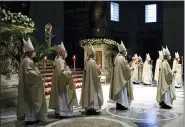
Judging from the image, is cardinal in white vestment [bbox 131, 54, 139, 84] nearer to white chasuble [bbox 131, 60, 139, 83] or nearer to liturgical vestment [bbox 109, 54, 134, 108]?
white chasuble [bbox 131, 60, 139, 83]

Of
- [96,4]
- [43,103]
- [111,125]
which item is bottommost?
[111,125]

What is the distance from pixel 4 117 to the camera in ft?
21.4

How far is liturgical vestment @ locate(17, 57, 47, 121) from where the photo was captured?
5.89m

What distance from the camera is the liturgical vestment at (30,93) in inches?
232

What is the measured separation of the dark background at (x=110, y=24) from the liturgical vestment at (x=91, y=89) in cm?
847

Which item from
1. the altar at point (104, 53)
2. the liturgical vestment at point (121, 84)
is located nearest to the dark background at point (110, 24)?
the altar at point (104, 53)

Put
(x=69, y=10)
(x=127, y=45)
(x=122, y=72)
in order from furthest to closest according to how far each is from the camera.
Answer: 1. (x=127, y=45)
2. (x=69, y=10)
3. (x=122, y=72)

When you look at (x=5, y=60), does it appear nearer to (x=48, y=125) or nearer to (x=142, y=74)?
(x=48, y=125)

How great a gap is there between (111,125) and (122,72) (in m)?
2.10

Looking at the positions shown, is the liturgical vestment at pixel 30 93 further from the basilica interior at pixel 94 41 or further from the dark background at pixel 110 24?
the dark background at pixel 110 24

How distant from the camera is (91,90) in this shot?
6.96 metres

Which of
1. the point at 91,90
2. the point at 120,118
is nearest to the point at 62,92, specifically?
the point at 91,90

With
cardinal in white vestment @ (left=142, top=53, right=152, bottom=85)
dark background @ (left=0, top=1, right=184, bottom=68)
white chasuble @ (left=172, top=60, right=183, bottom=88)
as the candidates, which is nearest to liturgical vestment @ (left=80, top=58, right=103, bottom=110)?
white chasuble @ (left=172, top=60, right=183, bottom=88)

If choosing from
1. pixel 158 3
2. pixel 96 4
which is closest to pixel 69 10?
pixel 96 4
